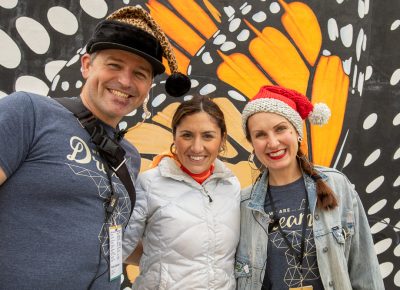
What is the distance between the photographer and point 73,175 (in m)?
1.14

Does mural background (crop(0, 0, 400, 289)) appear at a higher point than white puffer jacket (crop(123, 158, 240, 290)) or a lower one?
higher

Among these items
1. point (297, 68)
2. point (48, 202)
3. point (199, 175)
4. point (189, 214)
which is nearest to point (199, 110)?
point (199, 175)

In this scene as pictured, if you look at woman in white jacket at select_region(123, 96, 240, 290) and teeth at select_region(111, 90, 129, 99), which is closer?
teeth at select_region(111, 90, 129, 99)

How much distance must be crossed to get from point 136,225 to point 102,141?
1.65ft

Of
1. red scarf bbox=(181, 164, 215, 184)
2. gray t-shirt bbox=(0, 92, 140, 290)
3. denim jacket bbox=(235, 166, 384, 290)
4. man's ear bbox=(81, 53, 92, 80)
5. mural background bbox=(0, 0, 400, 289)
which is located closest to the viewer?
gray t-shirt bbox=(0, 92, 140, 290)

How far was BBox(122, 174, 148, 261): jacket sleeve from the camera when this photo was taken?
5.26 ft

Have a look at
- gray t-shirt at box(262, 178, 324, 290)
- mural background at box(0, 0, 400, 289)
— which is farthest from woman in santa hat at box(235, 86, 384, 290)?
mural background at box(0, 0, 400, 289)

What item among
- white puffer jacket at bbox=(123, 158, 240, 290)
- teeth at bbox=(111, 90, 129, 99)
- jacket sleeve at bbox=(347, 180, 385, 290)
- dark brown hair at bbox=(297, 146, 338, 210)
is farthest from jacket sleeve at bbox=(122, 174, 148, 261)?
jacket sleeve at bbox=(347, 180, 385, 290)

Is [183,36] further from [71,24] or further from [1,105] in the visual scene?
[1,105]

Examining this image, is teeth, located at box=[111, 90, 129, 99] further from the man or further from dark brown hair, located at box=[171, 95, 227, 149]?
dark brown hair, located at box=[171, 95, 227, 149]

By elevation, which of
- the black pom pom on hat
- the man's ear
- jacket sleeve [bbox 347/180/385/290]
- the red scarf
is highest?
the man's ear

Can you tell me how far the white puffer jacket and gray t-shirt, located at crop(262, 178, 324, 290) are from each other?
177 millimetres

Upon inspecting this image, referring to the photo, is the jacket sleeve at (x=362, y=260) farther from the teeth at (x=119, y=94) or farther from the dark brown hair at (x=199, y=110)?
the teeth at (x=119, y=94)

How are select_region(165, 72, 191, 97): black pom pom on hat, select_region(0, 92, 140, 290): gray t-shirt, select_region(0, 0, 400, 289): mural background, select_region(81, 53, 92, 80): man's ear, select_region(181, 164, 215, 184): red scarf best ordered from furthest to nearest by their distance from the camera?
select_region(0, 0, 400, 289): mural background
select_region(181, 164, 215, 184): red scarf
select_region(165, 72, 191, 97): black pom pom on hat
select_region(81, 53, 92, 80): man's ear
select_region(0, 92, 140, 290): gray t-shirt
